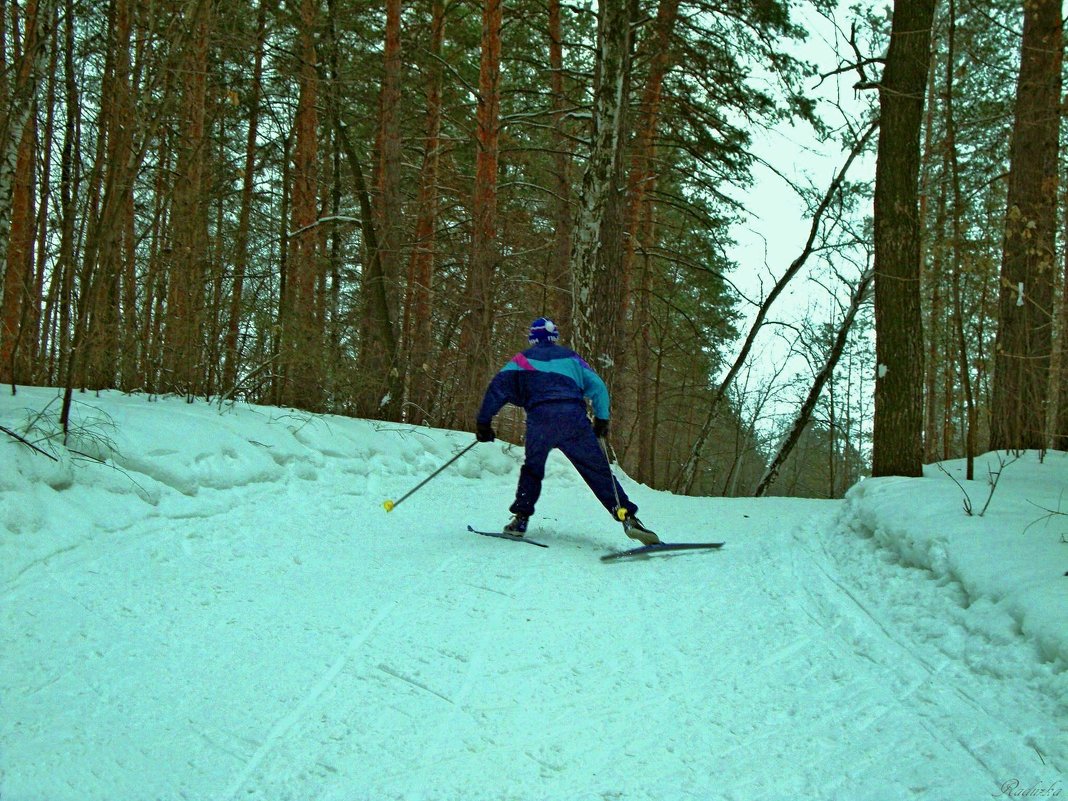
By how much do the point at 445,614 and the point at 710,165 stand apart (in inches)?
453

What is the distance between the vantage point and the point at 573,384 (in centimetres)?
666

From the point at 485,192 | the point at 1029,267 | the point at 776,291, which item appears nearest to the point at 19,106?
the point at 485,192

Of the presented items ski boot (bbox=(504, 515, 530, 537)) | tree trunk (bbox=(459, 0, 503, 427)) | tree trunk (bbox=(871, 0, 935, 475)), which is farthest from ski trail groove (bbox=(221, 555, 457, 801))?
tree trunk (bbox=(459, 0, 503, 427))

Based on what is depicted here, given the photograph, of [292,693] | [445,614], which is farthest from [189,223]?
[292,693]

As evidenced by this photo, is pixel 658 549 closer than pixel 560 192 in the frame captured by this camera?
Yes

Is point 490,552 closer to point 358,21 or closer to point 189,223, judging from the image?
point 189,223

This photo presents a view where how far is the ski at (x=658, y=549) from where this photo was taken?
5895mm

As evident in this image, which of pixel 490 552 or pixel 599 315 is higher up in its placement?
pixel 599 315

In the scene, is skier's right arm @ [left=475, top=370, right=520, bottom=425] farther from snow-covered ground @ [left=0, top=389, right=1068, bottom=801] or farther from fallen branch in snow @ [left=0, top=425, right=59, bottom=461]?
fallen branch in snow @ [left=0, top=425, right=59, bottom=461]

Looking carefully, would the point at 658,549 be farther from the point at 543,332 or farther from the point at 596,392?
the point at 543,332

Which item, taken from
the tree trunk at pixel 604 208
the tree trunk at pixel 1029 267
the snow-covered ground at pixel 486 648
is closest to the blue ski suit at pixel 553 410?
the snow-covered ground at pixel 486 648

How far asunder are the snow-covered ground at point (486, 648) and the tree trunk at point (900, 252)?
97cm

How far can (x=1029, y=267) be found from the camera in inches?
349

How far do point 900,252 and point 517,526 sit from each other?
180 inches
